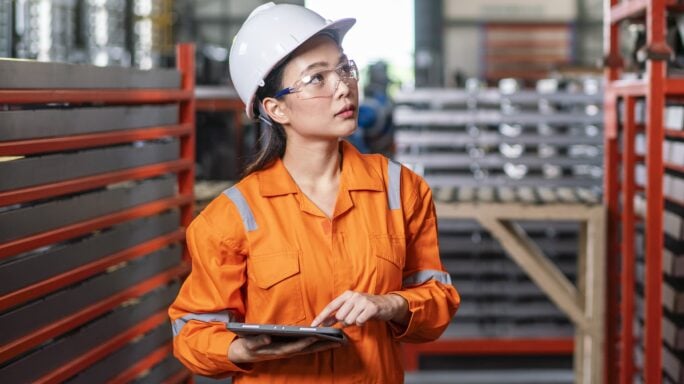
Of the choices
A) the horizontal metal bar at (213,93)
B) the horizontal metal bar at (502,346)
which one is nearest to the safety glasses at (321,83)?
the horizontal metal bar at (502,346)

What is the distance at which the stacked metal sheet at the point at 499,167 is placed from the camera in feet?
24.2

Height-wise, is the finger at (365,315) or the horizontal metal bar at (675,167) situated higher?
the horizontal metal bar at (675,167)

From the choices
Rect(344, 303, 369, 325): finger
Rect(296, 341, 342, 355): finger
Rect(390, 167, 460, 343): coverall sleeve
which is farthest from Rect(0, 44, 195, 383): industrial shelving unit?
Rect(390, 167, 460, 343): coverall sleeve

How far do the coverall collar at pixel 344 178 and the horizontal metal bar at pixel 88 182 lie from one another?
70 centimetres

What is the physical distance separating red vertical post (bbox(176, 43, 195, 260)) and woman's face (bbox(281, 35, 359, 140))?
1719 millimetres

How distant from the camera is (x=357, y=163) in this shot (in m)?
2.75

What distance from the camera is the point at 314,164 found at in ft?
9.04

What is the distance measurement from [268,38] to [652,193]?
2328mm

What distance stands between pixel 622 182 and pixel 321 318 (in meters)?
3.36

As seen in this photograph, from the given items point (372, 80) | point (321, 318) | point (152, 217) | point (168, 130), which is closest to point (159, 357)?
point (152, 217)

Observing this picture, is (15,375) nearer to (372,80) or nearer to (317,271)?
(317,271)

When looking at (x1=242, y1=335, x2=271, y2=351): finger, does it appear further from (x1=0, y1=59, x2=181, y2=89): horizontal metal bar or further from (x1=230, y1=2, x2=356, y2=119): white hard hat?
(x1=0, y1=59, x2=181, y2=89): horizontal metal bar

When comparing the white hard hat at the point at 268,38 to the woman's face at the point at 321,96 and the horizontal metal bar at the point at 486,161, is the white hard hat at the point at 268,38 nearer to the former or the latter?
the woman's face at the point at 321,96

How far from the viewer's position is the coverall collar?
2.66 meters
